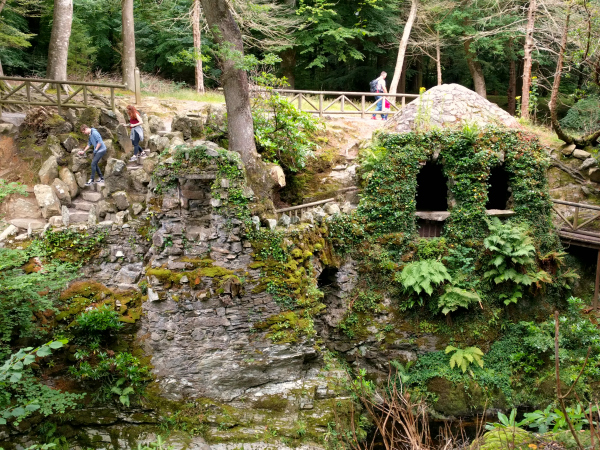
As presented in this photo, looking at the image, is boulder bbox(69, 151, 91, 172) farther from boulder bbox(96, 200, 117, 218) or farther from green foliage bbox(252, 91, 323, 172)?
green foliage bbox(252, 91, 323, 172)

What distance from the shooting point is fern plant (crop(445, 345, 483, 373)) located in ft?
35.4

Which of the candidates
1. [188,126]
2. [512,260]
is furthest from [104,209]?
[512,260]

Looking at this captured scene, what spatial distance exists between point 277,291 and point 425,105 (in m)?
6.81

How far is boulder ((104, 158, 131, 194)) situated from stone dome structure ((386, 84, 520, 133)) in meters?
7.13

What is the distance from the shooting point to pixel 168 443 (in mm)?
8352

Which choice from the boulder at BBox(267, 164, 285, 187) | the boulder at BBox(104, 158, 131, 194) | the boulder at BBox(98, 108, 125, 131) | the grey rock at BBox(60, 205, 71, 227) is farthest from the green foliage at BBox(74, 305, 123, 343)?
the boulder at BBox(98, 108, 125, 131)

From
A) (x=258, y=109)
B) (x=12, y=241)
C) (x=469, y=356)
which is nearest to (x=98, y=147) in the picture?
(x=12, y=241)

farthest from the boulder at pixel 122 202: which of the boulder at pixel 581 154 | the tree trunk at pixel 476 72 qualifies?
the tree trunk at pixel 476 72

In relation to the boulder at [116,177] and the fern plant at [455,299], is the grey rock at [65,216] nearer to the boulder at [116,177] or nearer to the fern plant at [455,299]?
the boulder at [116,177]

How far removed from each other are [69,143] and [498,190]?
39.6ft

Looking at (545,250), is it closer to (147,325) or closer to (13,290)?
(147,325)

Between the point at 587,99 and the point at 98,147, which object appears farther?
the point at 587,99

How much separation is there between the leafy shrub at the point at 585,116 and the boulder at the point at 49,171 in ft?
54.7

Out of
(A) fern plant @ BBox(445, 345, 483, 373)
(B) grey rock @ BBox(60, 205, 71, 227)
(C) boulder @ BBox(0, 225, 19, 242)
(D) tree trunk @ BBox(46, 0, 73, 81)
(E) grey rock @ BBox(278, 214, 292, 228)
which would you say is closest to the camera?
(C) boulder @ BBox(0, 225, 19, 242)
